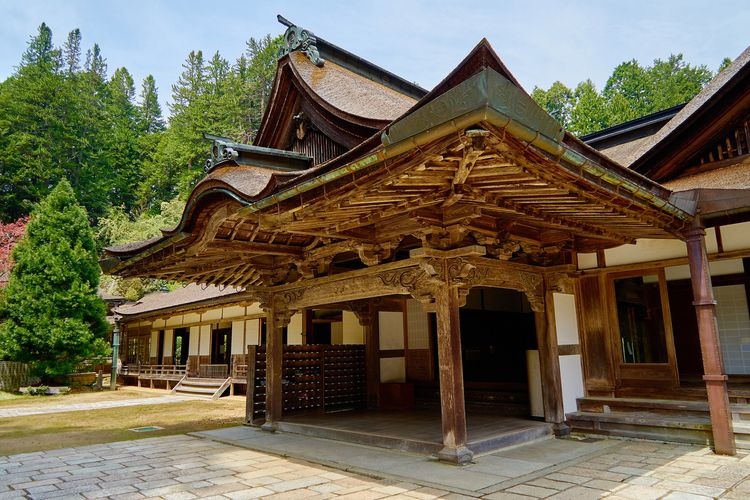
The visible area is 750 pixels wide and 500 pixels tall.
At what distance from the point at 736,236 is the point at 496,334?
6.63 metres

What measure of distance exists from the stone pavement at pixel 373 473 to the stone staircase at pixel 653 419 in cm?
23

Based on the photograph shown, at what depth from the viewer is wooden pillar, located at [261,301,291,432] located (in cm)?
→ 801

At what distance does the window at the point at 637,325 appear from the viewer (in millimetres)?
6746

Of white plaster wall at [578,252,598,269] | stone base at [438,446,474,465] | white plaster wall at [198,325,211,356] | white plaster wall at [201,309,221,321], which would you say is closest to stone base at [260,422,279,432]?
stone base at [438,446,474,465]

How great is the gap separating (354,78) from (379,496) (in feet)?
24.9

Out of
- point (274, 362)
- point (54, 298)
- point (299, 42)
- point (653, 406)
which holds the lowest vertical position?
point (653, 406)

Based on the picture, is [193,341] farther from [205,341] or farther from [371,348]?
[371,348]

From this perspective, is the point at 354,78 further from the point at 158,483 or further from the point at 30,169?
the point at 30,169

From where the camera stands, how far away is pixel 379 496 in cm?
414

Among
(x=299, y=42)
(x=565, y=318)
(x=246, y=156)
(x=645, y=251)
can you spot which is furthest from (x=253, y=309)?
(x=645, y=251)

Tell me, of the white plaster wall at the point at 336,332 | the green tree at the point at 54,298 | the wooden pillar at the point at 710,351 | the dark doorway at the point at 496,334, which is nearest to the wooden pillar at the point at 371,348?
the dark doorway at the point at 496,334

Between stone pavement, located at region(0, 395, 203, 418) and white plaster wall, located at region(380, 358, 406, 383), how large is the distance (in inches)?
320

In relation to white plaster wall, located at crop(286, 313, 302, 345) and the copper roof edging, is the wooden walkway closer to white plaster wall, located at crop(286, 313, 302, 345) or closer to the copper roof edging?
the copper roof edging

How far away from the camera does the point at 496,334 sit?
12.1 metres
